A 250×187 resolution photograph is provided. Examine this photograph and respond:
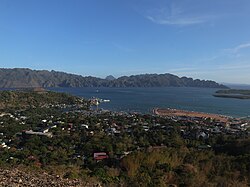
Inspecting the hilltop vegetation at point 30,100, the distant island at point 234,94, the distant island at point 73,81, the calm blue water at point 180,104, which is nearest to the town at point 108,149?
the hilltop vegetation at point 30,100

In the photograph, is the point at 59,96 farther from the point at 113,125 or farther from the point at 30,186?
the point at 30,186

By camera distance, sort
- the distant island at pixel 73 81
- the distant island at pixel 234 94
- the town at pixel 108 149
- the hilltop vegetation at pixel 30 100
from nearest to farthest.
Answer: the town at pixel 108 149
the hilltop vegetation at pixel 30 100
the distant island at pixel 234 94
the distant island at pixel 73 81

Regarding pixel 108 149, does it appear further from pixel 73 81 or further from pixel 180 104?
pixel 73 81

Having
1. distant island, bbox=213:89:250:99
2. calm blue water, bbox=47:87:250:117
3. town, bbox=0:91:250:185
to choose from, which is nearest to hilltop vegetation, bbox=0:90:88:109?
calm blue water, bbox=47:87:250:117

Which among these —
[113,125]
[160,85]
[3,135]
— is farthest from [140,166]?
[160,85]

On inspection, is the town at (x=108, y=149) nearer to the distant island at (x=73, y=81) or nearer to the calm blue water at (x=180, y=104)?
the calm blue water at (x=180, y=104)

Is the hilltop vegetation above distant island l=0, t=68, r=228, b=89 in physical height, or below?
below

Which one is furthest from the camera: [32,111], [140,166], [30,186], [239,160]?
[32,111]

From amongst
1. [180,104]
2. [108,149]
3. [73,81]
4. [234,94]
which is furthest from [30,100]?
[73,81]

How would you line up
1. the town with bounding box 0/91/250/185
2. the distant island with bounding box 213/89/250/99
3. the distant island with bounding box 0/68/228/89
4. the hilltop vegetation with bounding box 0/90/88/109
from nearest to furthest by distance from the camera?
1. the town with bounding box 0/91/250/185
2. the hilltop vegetation with bounding box 0/90/88/109
3. the distant island with bounding box 213/89/250/99
4. the distant island with bounding box 0/68/228/89

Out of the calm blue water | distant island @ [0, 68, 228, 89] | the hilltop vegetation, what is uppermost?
distant island @ [0, 68, 228, 89]

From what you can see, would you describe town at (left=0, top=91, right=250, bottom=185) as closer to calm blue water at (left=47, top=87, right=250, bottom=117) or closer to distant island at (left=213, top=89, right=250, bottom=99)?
calm blue water at (left=47, top=87, right=250, bottom=117)
